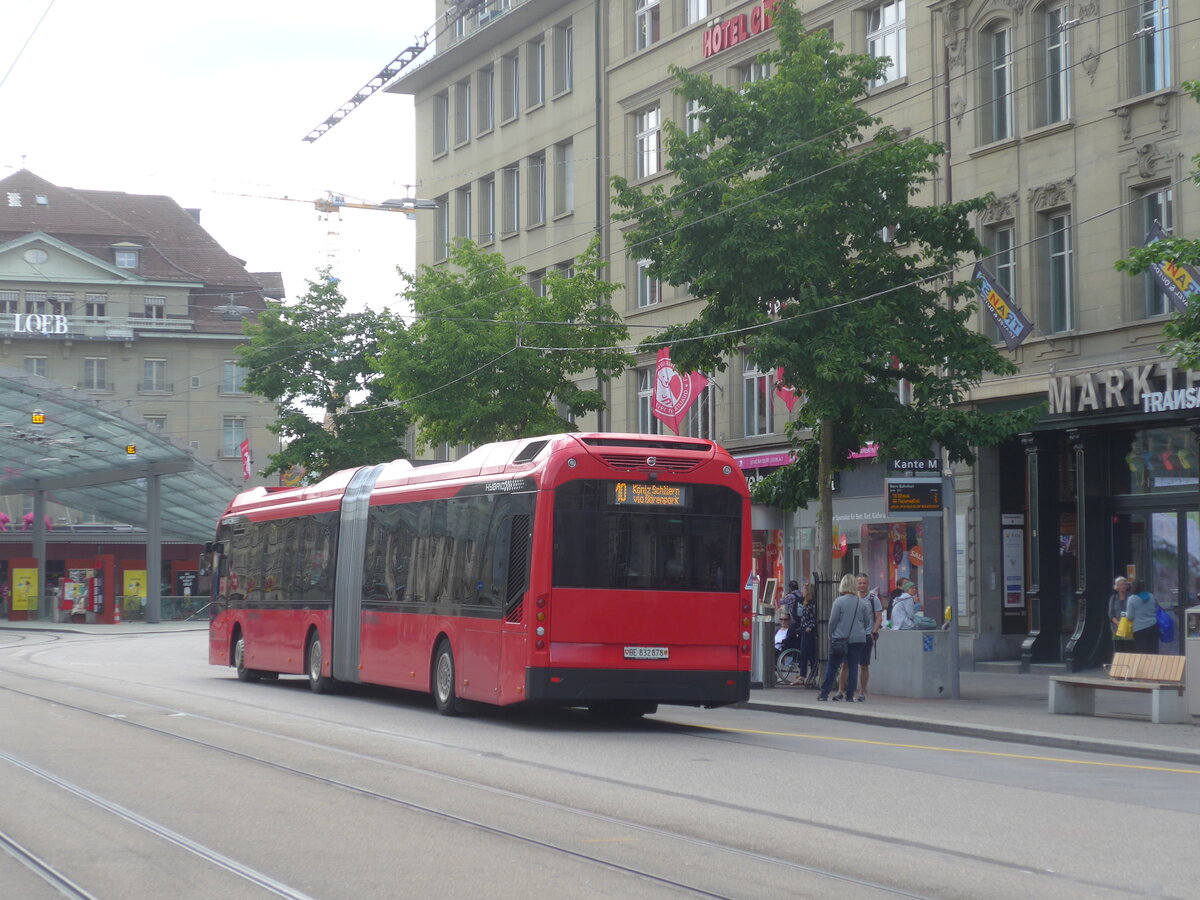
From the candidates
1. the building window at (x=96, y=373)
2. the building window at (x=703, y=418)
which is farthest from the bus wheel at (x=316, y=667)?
the building window at (x=96, y=373)

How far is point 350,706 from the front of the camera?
2161cm

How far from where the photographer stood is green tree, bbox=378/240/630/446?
116 feet

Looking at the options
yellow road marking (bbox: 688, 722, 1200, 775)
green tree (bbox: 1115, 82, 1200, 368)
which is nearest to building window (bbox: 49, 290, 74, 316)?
yellow road marking (bbox: 688, 722, 1200, 775)

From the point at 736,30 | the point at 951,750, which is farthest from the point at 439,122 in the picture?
the point at 951,750

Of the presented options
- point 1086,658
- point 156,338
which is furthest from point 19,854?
point 156,338

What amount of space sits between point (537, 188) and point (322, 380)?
8233 millimetres

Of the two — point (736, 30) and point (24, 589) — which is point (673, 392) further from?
point (24, 589)

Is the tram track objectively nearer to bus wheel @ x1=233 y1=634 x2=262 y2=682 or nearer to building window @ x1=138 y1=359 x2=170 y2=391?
bus wheel @ x1=233 y1=634 x2=262 y2=682

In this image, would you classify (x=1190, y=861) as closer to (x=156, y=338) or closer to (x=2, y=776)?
(x=2, y=776)

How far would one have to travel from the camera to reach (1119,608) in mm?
26484

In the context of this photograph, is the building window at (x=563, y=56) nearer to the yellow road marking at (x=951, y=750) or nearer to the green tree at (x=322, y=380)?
the green tree at (x=322, y=380)

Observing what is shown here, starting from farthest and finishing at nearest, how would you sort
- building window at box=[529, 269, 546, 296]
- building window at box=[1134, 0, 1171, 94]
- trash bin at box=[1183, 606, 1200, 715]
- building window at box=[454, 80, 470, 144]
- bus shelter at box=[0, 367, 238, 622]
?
1. building window at box=[454, 80, 470, 144]
2. bus shelter at box=[0, 367, 238, 622]
3. building window at box=[529, 269, 546, 296]
4. building window at box=[1134, 0, 1171, 94]
5. trash bin at box=[1183, 606, 1200, 715]

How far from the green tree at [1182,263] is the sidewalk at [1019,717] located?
4017 millimetres

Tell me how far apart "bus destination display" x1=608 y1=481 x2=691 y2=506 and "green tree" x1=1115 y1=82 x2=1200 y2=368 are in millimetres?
→ 5292
